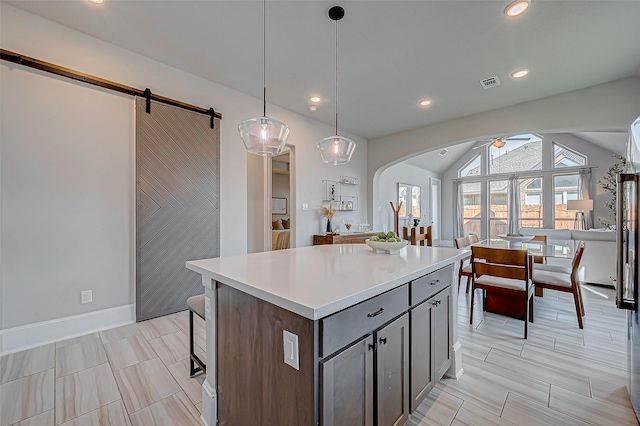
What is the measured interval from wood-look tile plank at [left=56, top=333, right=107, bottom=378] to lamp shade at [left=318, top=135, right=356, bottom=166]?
8.22 ft

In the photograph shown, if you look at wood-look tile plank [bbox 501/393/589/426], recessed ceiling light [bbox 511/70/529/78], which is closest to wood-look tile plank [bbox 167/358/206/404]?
wood-look tile plank [bbox 501/393/589/426]

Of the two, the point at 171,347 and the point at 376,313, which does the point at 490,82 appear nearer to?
the point at 376,313

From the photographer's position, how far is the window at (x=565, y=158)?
7109 millimetres

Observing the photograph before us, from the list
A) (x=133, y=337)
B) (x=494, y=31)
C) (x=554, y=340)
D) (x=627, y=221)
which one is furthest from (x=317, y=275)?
(x=494, y=31)

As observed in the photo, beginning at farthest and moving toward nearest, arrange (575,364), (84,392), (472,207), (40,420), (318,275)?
1. (472,207)
2. (575,364)
3. (84,392)
4. (40,420)
5. (318,275)

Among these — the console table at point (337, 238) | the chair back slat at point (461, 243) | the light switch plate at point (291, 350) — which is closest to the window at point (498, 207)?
the chair back slat at point (461, 243)

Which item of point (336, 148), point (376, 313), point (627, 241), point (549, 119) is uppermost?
point (549, 119)

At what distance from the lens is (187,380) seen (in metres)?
1.80

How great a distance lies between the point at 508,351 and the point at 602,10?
296 cm

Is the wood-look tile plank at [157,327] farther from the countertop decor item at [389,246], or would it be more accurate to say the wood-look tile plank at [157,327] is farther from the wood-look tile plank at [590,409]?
the wood-look tile plank at [590,409]

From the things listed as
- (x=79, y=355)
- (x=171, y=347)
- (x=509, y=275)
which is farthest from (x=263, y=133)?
(x=509, y=275)

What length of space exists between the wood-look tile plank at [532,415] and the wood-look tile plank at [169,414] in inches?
71.6

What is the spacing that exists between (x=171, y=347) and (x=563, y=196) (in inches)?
389

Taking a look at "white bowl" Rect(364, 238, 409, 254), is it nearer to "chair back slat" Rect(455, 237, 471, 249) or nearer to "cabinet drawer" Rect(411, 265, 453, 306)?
"cabinet drawer" Rect(411, 265, 453, 306)
